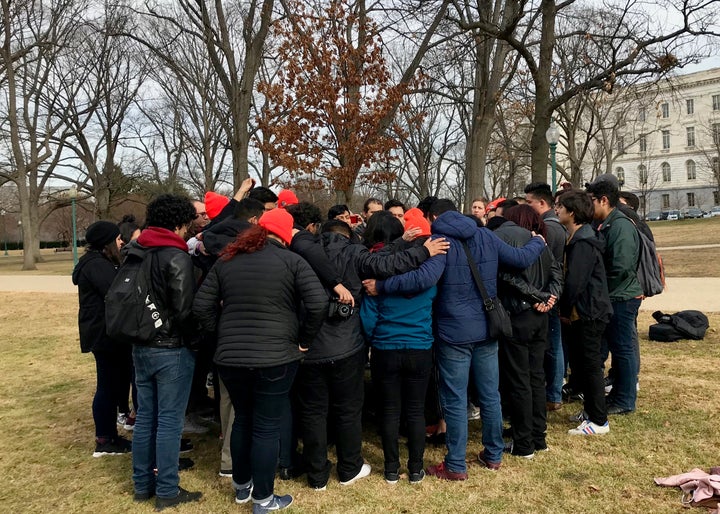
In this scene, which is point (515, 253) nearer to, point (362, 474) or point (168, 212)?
point (362, 474)

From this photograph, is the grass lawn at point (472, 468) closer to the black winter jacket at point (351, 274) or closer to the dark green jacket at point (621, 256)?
the black winter jacket at point (351, 274)

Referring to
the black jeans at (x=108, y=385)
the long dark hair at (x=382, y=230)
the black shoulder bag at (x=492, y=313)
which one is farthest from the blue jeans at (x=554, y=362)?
the black jeans at (x=108, y=385)

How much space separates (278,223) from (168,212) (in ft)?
2.52

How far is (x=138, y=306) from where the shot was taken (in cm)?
342

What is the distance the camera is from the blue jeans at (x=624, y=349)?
4824 mm

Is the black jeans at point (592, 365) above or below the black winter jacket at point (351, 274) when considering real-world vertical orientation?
below

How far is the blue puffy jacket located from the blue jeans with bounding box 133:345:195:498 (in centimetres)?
147

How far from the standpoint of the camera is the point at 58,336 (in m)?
9.94

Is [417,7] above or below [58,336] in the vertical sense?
above

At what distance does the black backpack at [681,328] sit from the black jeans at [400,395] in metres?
5.67

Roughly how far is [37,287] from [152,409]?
57.8ft

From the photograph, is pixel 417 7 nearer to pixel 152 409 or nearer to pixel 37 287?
pixel 152 409

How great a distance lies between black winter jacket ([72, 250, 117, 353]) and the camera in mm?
4363

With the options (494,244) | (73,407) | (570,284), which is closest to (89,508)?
(73,407)
